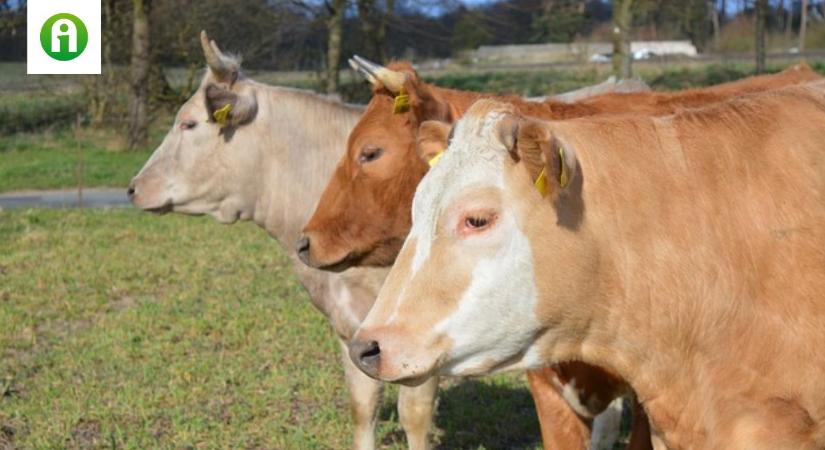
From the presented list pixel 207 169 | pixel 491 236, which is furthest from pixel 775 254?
pixel 207 169

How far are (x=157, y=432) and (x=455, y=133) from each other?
3469 millimetres

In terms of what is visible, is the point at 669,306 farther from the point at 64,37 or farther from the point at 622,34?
the point at 64,37

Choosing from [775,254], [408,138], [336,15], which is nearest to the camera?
[775,254]

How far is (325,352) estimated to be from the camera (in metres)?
8.05

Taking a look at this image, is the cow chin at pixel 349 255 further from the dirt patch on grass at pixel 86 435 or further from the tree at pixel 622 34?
the tree at pixel 622 34

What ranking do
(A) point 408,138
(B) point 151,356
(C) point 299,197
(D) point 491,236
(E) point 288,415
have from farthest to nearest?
(B) point 151,356 → (E) point 288,415 → (C) point 299,197 → (A) point 408,138 → (D) point 491,236

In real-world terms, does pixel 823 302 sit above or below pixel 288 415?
above

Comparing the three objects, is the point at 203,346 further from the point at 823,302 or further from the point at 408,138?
the point at 823,302

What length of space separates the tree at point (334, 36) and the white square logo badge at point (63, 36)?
15.9 ft

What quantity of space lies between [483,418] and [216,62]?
2.37 metres

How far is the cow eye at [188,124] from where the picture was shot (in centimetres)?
654

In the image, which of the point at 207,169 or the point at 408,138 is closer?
the point at 408,138

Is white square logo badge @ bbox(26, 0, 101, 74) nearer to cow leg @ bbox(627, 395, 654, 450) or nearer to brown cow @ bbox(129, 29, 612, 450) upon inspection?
brown cow @ bbox(129, 29, 612, 450)

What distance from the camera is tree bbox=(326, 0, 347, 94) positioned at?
86.0ft
